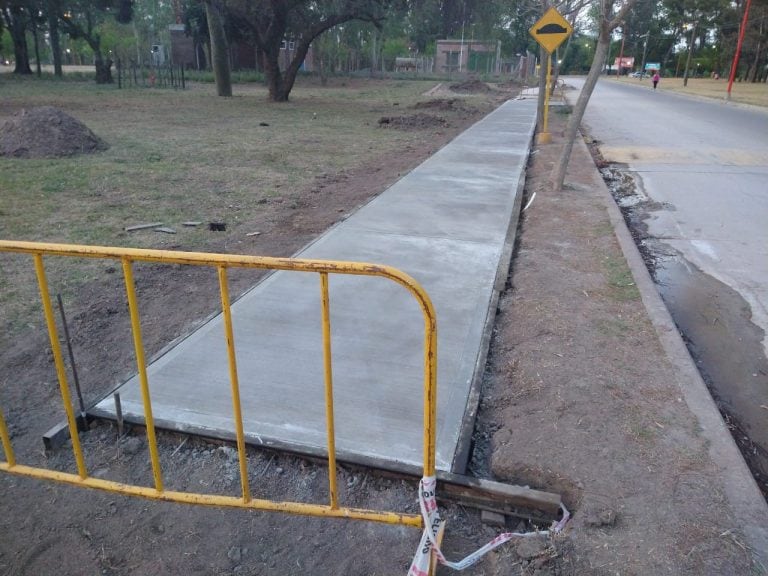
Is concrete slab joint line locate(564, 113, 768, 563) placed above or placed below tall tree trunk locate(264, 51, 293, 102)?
below

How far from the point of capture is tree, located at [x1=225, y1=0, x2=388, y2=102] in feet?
79.3

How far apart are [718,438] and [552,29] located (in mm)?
11680

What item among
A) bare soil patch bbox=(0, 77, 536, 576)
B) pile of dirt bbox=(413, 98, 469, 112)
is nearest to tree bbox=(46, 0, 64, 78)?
pile of dirt bbox=(413, 98, 469, 112)

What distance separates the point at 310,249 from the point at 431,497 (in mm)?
4000

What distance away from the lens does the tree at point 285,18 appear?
24.2 m

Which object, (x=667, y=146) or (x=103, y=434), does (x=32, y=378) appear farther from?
(x=667, y=146)

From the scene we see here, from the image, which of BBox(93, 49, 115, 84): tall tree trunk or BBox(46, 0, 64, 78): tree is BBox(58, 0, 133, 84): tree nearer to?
BBox(93, 49, 115, 84): tall tree trunk

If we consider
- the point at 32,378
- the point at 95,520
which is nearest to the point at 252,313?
the point at 32,378

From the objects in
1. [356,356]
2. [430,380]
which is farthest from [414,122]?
[430,380]

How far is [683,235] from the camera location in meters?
7.66

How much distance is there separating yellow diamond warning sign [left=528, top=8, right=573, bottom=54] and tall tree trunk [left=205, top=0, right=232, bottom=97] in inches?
587

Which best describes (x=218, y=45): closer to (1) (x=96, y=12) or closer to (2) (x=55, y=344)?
(1) (x=96, y=12)

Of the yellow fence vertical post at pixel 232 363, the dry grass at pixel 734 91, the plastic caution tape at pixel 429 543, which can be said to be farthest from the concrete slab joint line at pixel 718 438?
the dry grass at pixel 734 91

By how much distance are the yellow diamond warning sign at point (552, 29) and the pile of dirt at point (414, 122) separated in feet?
18.1
